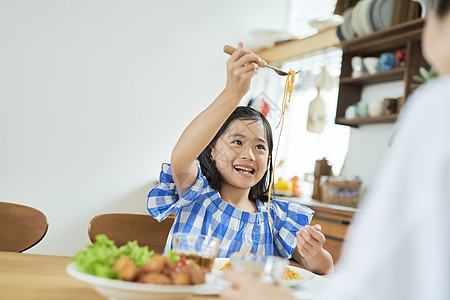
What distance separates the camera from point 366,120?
309 centimetres

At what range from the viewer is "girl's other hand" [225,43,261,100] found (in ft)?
3.46

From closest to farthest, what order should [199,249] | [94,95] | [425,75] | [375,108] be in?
[199,249]
[425,75]
[375,108]
[94,95]

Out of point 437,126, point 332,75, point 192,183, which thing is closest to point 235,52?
point 192,183

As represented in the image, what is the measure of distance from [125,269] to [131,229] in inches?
34.4

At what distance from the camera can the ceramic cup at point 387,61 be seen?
3008mm

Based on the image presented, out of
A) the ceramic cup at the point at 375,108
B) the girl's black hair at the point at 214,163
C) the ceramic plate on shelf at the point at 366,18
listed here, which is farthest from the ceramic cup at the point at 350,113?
the girl's black hair at the point at 214,163

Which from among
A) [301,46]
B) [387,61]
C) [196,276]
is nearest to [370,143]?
[387,61]

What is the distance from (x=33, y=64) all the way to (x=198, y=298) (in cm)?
331

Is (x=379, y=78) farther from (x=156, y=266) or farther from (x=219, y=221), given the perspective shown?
(x=156, y=266)

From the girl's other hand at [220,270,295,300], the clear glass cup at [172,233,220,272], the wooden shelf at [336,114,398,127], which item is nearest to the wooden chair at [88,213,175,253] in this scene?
the clear glass cup at [172,233,220,272]

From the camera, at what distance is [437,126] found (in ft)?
1.18

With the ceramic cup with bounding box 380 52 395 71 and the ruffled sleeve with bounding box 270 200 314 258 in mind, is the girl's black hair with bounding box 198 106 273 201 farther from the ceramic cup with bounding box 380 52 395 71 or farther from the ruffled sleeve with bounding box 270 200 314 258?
the ceramic cup with bounding box 380 52 395 71

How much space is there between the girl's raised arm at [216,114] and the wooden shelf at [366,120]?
80.4 inches

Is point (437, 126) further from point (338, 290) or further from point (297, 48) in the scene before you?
point (297, 48)
